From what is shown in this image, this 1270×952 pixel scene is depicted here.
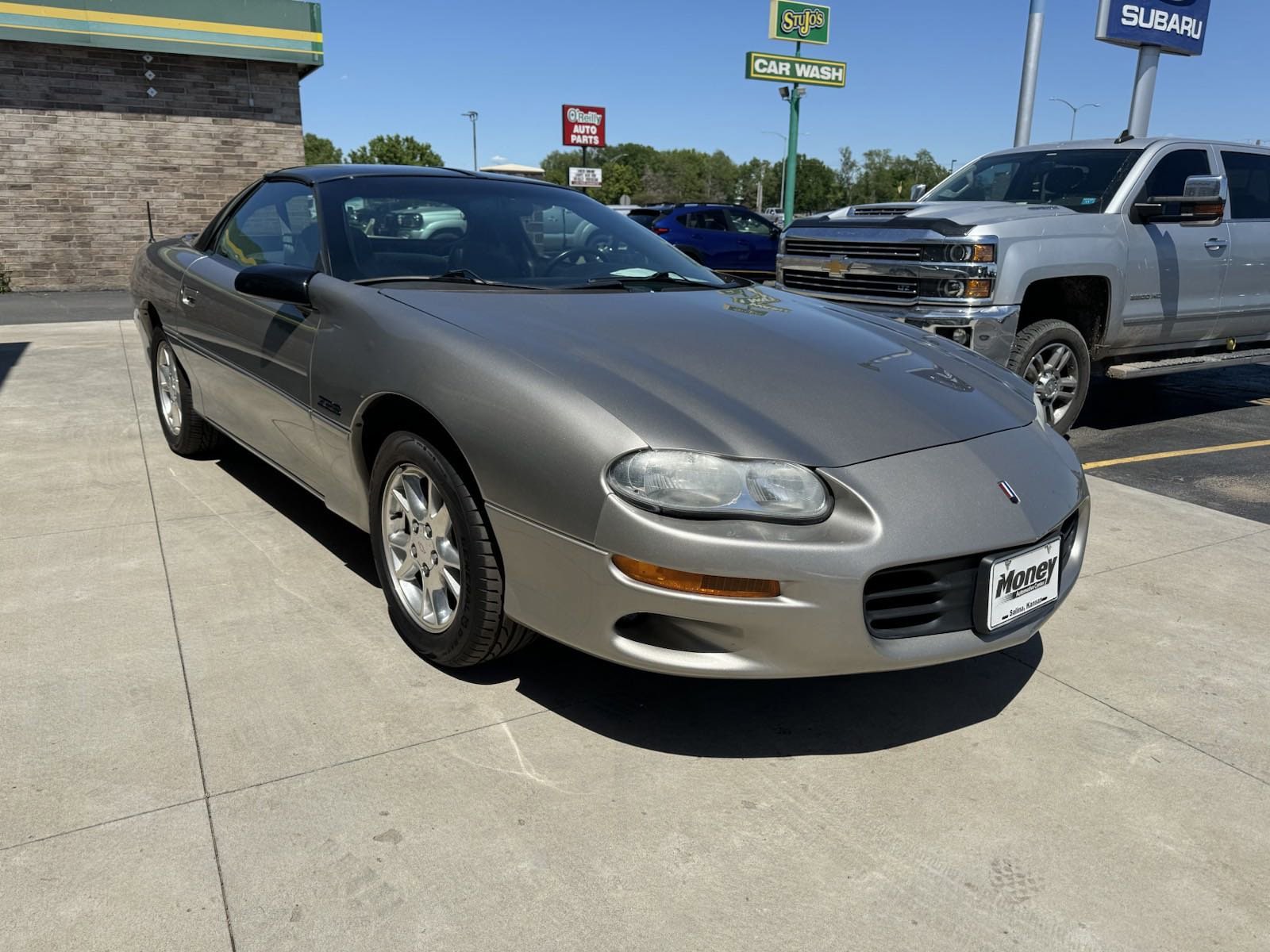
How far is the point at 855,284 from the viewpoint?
6.36 m

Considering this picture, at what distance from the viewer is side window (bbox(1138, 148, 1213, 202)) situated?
6492 mm

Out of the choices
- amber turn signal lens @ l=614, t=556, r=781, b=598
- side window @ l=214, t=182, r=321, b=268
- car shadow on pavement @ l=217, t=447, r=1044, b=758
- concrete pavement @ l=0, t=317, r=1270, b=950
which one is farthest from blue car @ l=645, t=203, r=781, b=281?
amber turn signal lens @ l=614, t=556, r=781, b=598

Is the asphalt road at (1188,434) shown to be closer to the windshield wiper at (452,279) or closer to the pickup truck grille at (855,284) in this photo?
the pickup truck grille at (855,284)

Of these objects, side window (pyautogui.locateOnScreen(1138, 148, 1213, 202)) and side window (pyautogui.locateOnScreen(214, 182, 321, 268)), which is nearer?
side window (pyautogui.locateOnScreen(214, 182, 321, 268))

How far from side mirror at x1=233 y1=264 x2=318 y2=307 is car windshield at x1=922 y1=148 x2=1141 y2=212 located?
498cm

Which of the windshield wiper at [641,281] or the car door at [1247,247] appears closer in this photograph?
the windshield wiper at [641,281]

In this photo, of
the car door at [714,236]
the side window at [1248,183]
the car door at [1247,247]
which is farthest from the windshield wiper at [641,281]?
the car door at [714,236]

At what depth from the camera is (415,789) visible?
2428mm

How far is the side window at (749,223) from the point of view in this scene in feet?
55.4

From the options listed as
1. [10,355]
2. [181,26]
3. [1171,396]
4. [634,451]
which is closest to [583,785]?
[634,451]

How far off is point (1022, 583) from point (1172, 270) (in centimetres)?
490

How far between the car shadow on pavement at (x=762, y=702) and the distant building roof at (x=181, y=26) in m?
15.1

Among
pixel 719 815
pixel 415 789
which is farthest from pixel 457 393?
pixel 719 815

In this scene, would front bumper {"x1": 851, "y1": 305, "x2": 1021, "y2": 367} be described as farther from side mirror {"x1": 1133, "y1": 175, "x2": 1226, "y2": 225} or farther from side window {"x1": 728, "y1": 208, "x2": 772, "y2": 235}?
side window {"x1": 728, "y1": 208, "x2": 772, "y2": 235}
